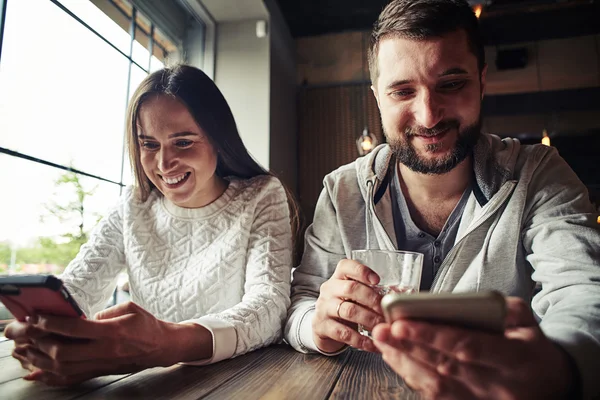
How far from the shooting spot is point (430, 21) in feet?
3.65

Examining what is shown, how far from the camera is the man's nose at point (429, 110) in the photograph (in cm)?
109

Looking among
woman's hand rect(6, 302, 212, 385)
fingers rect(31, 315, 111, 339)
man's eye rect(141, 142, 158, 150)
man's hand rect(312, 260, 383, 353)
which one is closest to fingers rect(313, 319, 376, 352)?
man's hand rect(312, 260, 383, 353)

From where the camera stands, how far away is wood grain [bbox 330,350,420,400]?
581 mm

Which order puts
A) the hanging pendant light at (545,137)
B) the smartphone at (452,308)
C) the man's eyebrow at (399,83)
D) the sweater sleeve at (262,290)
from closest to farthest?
the smartphone at (452,308), the sweater sleeve at (262,290), the man's eyebrow at (399,83), the hanging pendant light at (545,137)

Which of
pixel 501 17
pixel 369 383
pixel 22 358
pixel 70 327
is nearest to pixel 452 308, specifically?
pixel 369 383

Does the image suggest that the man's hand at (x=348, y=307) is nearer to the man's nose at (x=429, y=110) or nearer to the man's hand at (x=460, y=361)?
the man's hand at (x=460, y=361)

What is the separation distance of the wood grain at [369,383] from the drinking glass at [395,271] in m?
0.06

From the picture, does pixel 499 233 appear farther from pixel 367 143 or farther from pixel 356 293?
pixel 367 143

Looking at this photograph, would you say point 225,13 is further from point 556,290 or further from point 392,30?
point 556,290

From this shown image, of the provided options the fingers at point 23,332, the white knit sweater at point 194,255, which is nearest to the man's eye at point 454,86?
the white knit sweater at point 194,255

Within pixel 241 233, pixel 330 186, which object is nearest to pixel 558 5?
pixel 330 186

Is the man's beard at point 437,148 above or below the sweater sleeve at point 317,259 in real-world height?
above

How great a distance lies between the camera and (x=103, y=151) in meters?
1.96

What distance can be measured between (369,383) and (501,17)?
4044 millimetres
